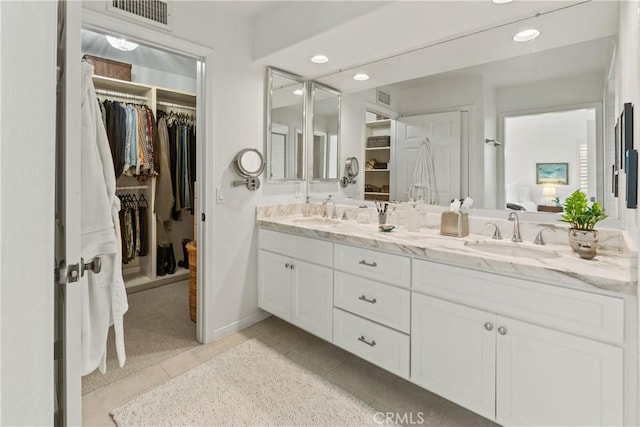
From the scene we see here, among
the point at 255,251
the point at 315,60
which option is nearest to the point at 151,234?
the point at 255,251

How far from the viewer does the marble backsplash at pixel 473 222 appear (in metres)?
1.60

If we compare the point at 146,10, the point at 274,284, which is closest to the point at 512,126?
the point at 274,284

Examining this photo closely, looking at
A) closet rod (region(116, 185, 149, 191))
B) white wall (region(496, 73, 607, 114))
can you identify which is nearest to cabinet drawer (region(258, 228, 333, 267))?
white wall (region(496, 73, 607, 114))

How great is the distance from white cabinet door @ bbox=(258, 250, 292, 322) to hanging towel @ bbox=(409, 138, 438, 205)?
1.08 m

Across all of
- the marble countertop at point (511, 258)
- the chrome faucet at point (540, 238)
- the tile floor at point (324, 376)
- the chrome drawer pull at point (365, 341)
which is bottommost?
the tile floor at point (324, 376)

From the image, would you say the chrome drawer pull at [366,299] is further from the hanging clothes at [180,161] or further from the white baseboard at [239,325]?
the hanging clothes at [180,161]

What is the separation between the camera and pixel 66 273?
35.9 inches

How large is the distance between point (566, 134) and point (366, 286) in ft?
4.55

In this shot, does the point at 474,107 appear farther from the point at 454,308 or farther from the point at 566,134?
the point at 454,308

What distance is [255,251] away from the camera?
269 centimetres

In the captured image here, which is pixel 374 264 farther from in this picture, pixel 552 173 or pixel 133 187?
pixel 133 187

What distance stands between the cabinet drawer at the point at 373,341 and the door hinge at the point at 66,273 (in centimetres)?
145

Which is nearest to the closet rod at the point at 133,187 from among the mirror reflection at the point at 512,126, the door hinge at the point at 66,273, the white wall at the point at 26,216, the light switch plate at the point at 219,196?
the light switch plate at the point at 219,196

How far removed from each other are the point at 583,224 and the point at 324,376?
1610 mm
